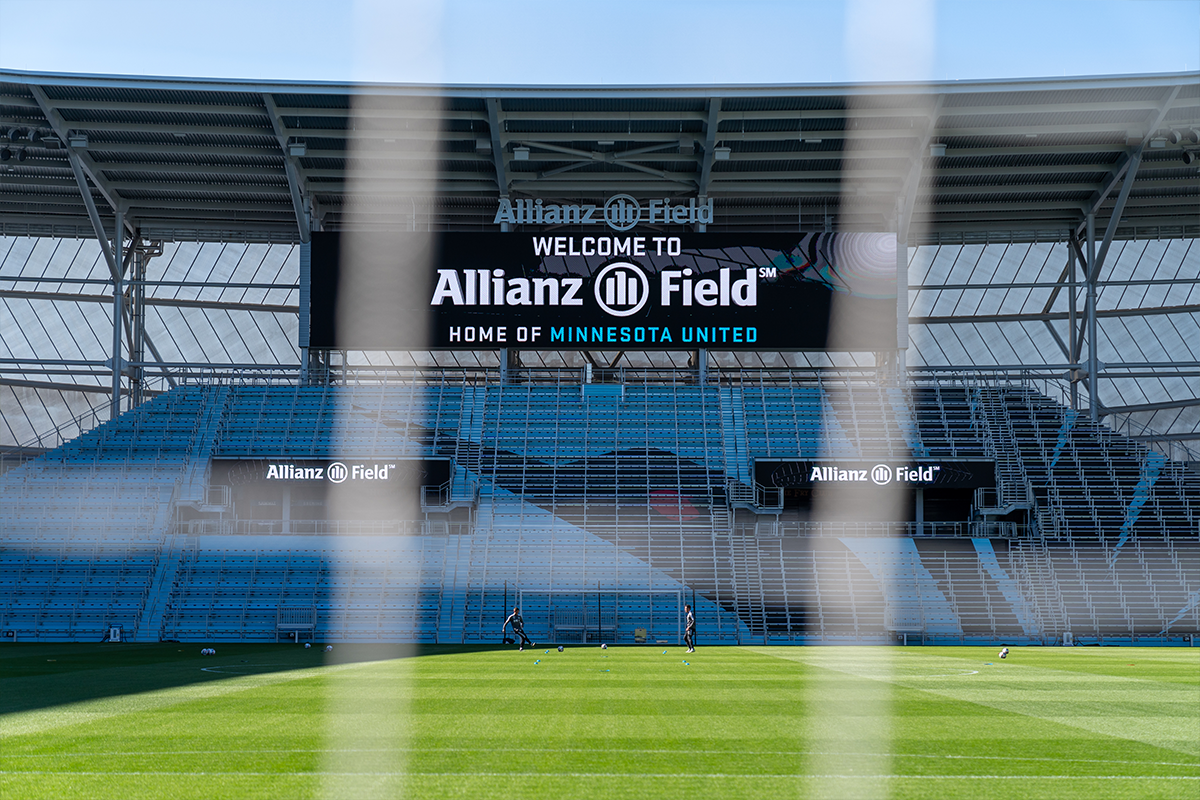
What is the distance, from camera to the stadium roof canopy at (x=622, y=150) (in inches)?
1430

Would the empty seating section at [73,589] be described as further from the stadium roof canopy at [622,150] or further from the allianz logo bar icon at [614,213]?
the allianz logo bar icon at [614,213]

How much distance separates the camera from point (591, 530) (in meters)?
37.2

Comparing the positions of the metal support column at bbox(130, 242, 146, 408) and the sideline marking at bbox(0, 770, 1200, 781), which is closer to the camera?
the sideline marking at bbox(0, 770, 1200, 781)

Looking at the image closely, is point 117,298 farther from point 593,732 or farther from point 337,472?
point 593,732

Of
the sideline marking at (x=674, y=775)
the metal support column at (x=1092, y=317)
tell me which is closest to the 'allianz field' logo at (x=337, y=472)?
the metal support column at (x=1092, y=317)

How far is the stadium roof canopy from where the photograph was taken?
3631 centimetres

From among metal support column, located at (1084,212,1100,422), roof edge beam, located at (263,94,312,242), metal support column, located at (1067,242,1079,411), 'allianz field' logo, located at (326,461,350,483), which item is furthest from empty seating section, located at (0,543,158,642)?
metal support column, located at (1067,242,1079,411)

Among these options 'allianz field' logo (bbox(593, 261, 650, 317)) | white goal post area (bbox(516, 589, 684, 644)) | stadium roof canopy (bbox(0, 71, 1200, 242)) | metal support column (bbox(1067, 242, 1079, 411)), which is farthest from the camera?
metal support column (bbox(1067, 242, 1079, 411))

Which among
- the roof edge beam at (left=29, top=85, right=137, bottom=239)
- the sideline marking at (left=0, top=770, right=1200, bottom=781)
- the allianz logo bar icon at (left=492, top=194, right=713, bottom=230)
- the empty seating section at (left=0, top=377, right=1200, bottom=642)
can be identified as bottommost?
the sideline marking at (left=0, top=770, right=1200, bottom=781)

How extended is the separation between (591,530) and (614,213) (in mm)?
11837

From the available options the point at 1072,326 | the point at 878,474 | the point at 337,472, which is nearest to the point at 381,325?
the point at 337,472

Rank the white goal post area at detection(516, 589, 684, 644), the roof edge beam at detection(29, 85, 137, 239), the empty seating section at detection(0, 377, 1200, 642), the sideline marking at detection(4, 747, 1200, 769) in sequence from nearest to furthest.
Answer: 1. the sideline marking at detection(4, 747, 1200, 769)
2. the white goal post area at detection(516, 589, 684, 644)
3. the empty seating section at detection(0, 377, 1200, 642)
4. the roof edge beam at detection(29, 85, 137, 239)

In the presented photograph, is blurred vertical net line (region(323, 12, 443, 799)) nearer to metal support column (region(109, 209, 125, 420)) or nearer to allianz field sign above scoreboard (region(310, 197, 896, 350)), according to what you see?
allianz field sign above scoreboard (region(310, 197, 896, 350))

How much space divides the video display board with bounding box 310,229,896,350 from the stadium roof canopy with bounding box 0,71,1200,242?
2.42 metres
